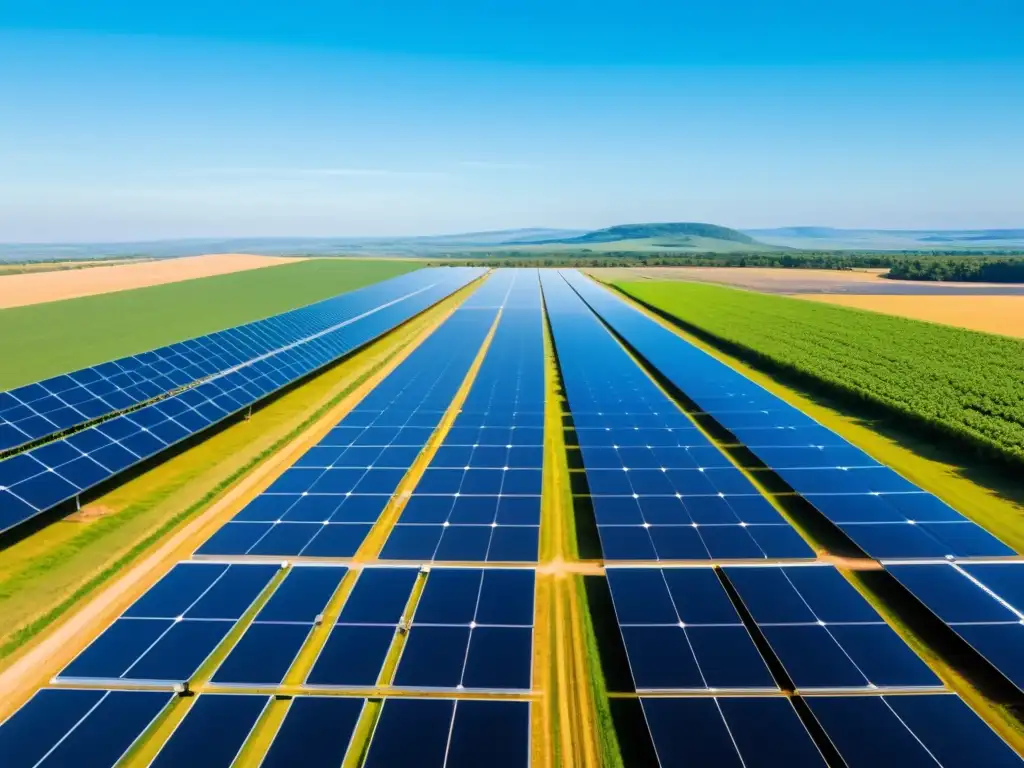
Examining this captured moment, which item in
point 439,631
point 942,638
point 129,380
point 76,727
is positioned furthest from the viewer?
point 129,380

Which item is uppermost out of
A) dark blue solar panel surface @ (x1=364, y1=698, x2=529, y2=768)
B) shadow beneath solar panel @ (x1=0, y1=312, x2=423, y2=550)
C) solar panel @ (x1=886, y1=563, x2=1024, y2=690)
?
solar panel @ (x1=886, y1=563, x2=1024, y2=690)

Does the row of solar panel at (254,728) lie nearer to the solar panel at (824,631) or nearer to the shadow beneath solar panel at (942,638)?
the solar panel at (824,631)

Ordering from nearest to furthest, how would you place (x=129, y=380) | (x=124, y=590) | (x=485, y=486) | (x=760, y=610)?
(x=760, y=610)
(x=124, y=590)
(x=485, y=486)
(x=129, y=380)

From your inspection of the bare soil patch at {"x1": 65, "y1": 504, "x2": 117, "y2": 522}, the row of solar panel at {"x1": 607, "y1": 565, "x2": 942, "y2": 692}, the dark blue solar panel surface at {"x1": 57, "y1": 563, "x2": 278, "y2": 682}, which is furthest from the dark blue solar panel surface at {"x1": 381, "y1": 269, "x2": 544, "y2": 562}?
the bare soil patch at {"x1": 65, "y1": 504, "x2": 117, "y2": 522}

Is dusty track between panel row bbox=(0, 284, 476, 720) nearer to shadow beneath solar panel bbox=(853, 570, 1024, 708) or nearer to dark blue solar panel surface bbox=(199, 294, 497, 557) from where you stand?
dark blue solar panel surface bbox=(199, 294, 497, 557)

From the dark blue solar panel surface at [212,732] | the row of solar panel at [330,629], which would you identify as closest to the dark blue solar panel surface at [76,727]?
the row of solar panel at [330,629]

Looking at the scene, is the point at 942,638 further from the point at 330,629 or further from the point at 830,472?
the point at 330,629

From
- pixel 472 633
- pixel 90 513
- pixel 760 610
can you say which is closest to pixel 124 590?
pixel 90 513
